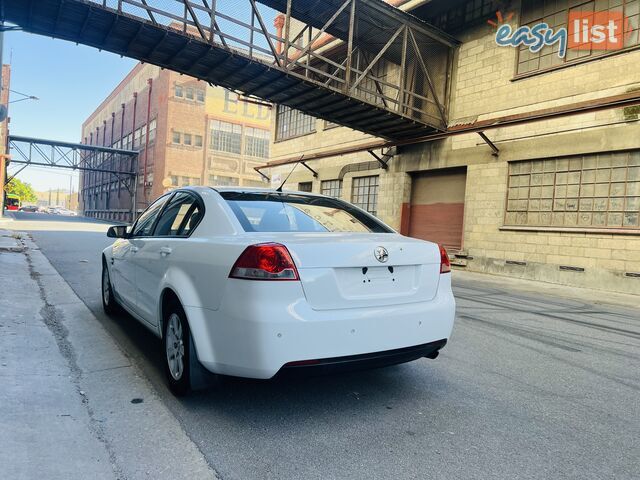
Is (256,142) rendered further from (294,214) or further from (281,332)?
(281,332)

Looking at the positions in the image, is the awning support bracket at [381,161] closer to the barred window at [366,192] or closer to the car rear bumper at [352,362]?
the barred window at [366,192]

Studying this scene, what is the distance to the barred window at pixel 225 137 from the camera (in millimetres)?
46125

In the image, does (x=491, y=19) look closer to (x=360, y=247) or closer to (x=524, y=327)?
(x=524, y=327)

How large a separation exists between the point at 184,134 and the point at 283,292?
144 ft

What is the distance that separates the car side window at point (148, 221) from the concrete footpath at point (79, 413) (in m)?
1.09

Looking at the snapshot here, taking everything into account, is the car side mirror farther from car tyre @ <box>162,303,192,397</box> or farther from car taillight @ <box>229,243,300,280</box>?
car taillight @ <box>229,243,300,280</box>

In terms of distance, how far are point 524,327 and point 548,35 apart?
10.2 m

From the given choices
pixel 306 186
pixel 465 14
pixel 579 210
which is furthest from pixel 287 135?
pixel 579 210

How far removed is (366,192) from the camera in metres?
18.7

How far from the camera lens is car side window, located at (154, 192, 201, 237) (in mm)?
3553

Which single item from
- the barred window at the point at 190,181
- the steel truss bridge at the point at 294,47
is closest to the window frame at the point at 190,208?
the steel truss bridge at the point at 294,47

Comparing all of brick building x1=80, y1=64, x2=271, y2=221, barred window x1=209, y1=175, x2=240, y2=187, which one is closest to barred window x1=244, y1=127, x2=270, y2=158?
brick building x1=80, y1=64, x2=271, y2=221

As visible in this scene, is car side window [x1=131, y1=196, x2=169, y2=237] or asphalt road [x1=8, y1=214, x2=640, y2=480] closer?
asphalt road [x1=8, y1=214, x2=640, y2=480]

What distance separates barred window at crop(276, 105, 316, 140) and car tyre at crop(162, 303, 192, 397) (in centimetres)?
1912
